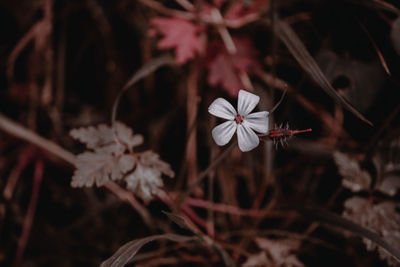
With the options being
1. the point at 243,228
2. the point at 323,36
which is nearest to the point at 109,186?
the point at 243,228

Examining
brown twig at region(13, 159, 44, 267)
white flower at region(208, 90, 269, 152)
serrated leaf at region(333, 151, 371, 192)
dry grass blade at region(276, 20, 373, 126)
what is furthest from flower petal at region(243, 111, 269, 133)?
brown twig at region(13, 159, 44, 267)

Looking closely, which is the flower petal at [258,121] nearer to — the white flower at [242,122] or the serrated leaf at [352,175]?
the white flower at [242,122]

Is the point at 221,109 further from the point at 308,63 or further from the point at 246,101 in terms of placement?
the point at 308,63

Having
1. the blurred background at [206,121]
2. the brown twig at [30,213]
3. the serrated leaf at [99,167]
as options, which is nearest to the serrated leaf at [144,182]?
the serrated leaf at [99,167]

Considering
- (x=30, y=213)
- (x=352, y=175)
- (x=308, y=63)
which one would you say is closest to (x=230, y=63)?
(x=308, y=63)

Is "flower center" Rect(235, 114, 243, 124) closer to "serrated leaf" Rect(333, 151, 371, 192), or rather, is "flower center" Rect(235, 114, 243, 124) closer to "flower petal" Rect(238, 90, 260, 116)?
"flower petal" Rect(238, 90, 260, 116)

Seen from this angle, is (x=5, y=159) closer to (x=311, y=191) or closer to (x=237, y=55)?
(x=237, y=55)
